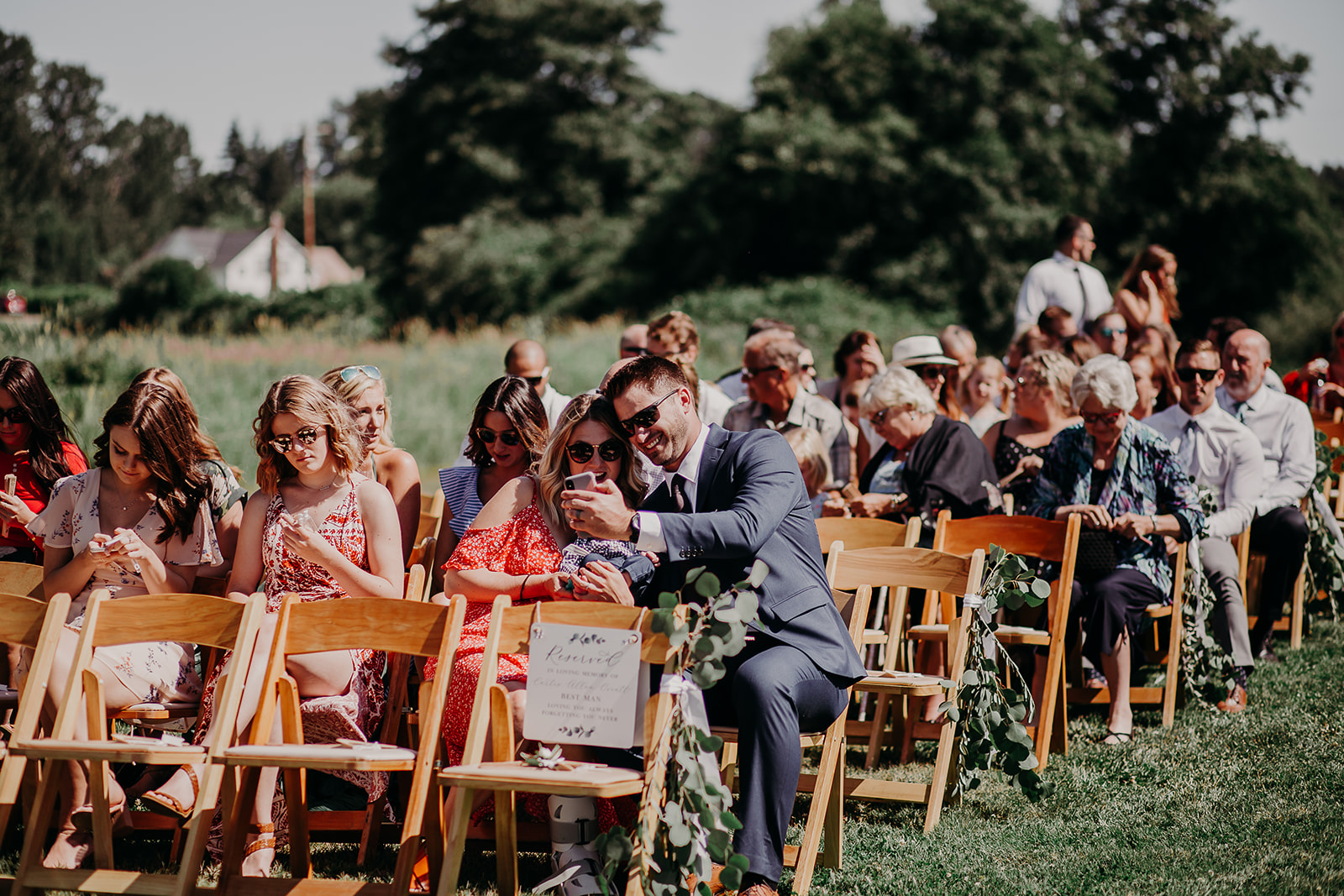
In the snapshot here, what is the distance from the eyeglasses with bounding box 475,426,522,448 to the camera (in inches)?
198

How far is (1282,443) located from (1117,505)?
191 centimetres

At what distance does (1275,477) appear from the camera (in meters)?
7.21

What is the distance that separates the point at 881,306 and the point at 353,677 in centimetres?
2424

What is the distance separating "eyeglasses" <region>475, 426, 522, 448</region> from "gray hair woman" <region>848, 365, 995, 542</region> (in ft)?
6.84

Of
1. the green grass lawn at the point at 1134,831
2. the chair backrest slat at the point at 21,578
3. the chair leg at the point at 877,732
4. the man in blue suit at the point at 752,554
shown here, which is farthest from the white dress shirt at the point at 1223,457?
the chair backrest slat at the point at 21,578

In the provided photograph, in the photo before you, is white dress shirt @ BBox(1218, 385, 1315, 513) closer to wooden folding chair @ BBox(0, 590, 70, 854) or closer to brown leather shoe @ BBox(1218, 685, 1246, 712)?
brown leather shoe @ BBox(1218, 685, 1246, 712)

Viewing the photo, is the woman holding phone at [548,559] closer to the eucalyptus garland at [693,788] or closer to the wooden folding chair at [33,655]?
the eucalyptus garland at [693,788]

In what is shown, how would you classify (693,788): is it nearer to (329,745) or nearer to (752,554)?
(752,554)

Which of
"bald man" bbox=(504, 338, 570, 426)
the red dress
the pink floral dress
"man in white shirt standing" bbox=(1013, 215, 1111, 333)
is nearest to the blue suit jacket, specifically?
the red dress

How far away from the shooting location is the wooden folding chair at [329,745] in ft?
12.0

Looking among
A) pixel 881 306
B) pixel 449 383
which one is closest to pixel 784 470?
pixel 449 383

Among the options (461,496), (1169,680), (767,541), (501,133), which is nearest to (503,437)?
(461,496)

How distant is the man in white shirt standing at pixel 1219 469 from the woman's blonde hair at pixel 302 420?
4.27 metres

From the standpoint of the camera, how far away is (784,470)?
4070 millimetres
